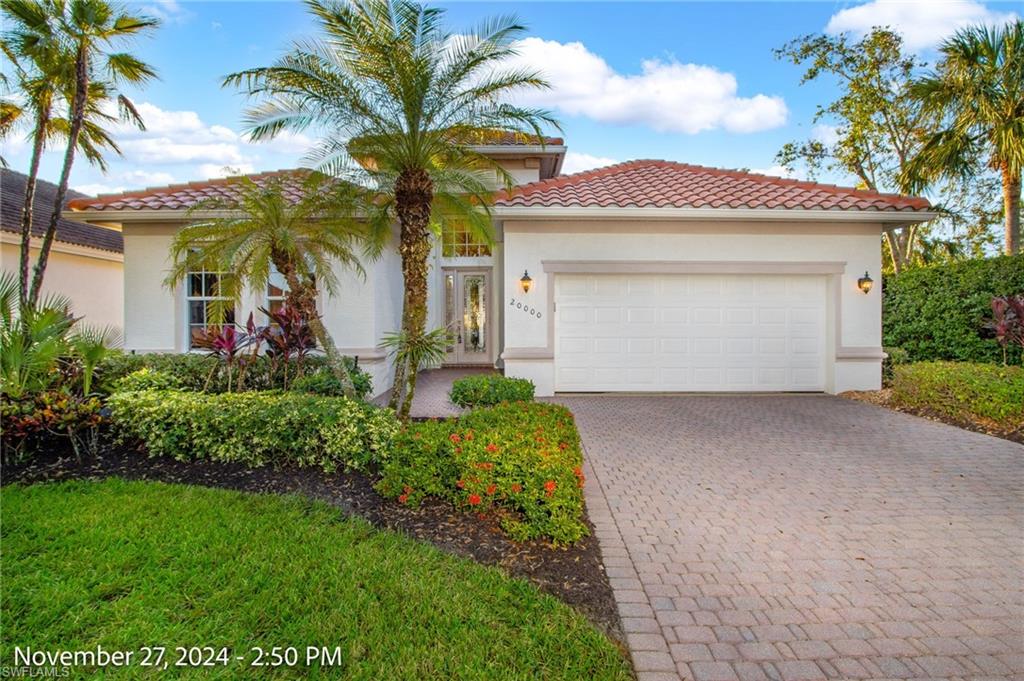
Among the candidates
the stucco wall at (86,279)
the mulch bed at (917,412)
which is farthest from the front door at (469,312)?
the stucco wall at (86,279)

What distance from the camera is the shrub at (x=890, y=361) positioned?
37.1 feet

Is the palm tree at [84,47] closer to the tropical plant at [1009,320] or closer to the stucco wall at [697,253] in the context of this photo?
the stucco wall at [697,253]

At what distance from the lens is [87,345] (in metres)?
6.11

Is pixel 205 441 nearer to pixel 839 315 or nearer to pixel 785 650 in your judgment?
pixel 785 650

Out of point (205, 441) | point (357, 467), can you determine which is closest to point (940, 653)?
point (357, 467)

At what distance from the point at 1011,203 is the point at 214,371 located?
18.8 metres

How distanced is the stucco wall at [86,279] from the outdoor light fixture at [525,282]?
12.7 m

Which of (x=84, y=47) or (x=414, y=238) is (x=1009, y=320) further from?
(x=84, y=47)

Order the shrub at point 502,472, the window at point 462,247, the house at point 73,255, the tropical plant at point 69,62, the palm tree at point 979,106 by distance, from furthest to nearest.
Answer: the window at point 462,247 < the house at point 73,255 < the palm tree at point 979,106 < the tropical plant at point 69,62 < the shrub at point 502,472

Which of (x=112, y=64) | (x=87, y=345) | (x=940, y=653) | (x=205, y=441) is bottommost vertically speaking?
(x=940, y=653)

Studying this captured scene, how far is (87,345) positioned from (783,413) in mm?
10474

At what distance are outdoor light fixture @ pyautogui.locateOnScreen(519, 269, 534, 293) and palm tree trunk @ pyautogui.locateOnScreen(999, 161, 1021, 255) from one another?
39.9 feet

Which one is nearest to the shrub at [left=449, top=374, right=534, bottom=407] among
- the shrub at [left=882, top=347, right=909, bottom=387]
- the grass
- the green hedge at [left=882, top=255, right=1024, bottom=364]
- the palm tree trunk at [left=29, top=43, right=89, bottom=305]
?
the grass

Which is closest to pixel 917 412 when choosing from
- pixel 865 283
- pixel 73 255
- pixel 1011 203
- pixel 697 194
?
pixel 865 283
